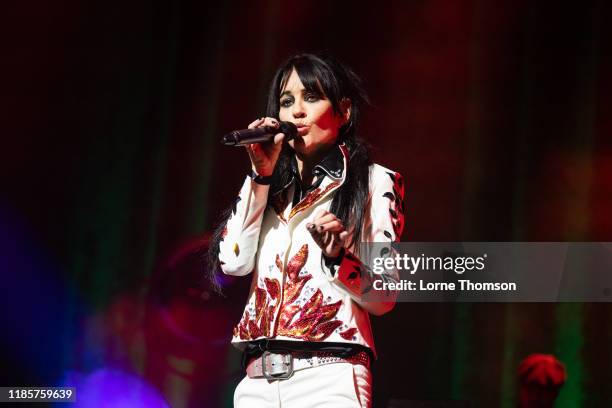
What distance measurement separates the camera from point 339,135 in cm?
173

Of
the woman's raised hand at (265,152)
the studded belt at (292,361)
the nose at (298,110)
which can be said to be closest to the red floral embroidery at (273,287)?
the studded belt at (292,361)

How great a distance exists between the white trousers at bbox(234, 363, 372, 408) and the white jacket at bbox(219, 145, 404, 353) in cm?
6

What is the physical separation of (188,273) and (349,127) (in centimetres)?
135

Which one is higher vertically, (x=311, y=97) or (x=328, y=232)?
(x=311, y=97)

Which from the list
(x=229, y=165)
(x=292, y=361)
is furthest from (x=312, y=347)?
(x=229, y=165)

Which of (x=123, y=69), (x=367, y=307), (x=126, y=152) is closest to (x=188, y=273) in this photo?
(x=126, y=152)

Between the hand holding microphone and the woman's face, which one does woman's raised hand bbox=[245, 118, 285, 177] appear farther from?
the woman's face

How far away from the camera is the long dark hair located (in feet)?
5.07

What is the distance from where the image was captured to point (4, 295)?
2930 millimetres

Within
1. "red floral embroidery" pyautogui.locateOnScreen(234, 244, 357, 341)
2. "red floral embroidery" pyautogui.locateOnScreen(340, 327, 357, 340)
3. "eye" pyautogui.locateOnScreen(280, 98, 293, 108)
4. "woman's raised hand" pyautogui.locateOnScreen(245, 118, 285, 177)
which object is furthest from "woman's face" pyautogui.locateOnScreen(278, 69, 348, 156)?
"red floral embroidery" pyautogui.locateOnScreen(340, 327, 357, 340)

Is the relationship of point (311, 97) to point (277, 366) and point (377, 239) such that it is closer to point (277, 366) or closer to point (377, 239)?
point (377, 239)

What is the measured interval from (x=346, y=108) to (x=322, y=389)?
624mm

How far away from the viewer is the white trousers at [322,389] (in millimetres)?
1402

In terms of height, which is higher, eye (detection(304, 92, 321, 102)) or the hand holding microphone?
eye (detection(304, 92, 321, 102))
